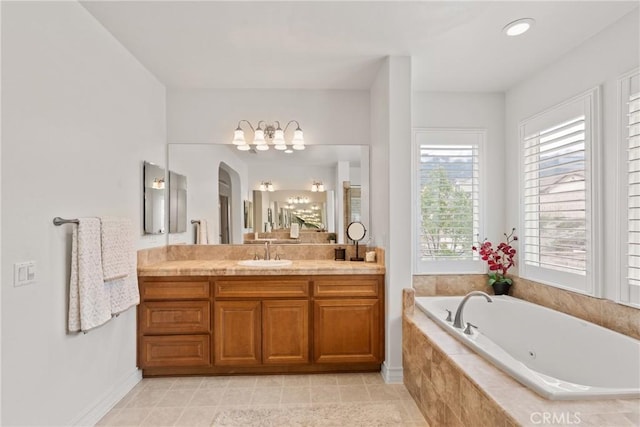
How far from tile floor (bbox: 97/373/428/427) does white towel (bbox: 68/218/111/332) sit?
0.75m

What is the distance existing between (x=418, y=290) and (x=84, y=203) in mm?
2772

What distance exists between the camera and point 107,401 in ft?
7.98

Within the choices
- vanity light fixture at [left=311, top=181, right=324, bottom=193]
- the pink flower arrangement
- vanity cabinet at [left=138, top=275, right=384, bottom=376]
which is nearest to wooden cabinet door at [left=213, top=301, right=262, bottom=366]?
vanity cabinet at [left=138, top=275, right=384, bottom=376]

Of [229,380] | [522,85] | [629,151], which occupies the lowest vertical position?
[229,380]

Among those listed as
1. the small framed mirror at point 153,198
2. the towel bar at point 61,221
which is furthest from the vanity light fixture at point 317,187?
the towel bar at point 61,221

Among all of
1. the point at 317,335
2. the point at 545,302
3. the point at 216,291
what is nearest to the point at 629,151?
the point at 545,302

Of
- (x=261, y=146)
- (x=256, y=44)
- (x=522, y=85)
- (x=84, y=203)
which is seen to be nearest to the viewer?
(x=84, y=203)

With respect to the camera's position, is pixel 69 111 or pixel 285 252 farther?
pixel 285 252

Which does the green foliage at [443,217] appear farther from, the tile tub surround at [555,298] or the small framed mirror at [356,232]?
the small framed mirror at [356,232]

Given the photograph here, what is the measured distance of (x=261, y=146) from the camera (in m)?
Answer: 3.50

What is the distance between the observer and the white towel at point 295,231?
362cm

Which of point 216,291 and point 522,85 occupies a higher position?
point 522,85

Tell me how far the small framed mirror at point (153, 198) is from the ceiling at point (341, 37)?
0.84m

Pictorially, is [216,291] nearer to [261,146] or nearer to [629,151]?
[261,146]
